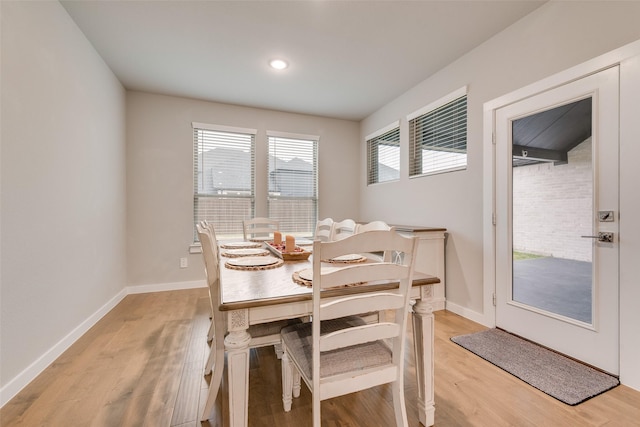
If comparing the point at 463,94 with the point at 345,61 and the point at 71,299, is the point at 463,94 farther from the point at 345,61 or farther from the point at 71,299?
the point at 71,299

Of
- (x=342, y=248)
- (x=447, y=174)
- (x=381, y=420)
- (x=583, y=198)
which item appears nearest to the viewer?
(x=342, y=248)

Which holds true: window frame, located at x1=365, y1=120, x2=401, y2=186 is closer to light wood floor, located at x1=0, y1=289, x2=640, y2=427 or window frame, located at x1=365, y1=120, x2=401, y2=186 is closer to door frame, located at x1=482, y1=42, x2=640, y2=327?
door frame, located at x1=482, y1=42, x2=640, y2=327

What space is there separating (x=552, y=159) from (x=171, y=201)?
4159 millimetres

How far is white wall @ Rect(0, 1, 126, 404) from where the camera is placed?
64.6 inches

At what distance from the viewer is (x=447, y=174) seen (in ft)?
9.77

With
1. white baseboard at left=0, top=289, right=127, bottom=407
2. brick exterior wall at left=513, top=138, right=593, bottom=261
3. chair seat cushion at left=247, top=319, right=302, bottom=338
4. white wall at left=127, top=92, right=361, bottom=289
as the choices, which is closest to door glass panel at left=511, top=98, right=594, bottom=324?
brick exterior wall at left=513, top=138, right=593, bottom=261

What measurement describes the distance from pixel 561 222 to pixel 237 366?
237 centimetres

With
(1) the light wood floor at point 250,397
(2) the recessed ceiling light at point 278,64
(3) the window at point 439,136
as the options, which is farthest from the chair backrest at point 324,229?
(2) the recessed ceiling light at point 278,64

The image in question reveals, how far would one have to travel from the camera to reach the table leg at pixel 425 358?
1370 millimetres

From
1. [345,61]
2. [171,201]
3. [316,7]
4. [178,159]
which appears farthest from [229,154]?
[316,7]

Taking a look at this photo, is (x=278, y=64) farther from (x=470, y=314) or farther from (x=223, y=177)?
(x=470, y=314)

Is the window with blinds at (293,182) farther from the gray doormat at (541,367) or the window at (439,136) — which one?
the gray doormat at (541,367)

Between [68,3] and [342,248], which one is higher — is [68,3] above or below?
above

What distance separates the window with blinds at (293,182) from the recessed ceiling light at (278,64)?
131 centimetres
